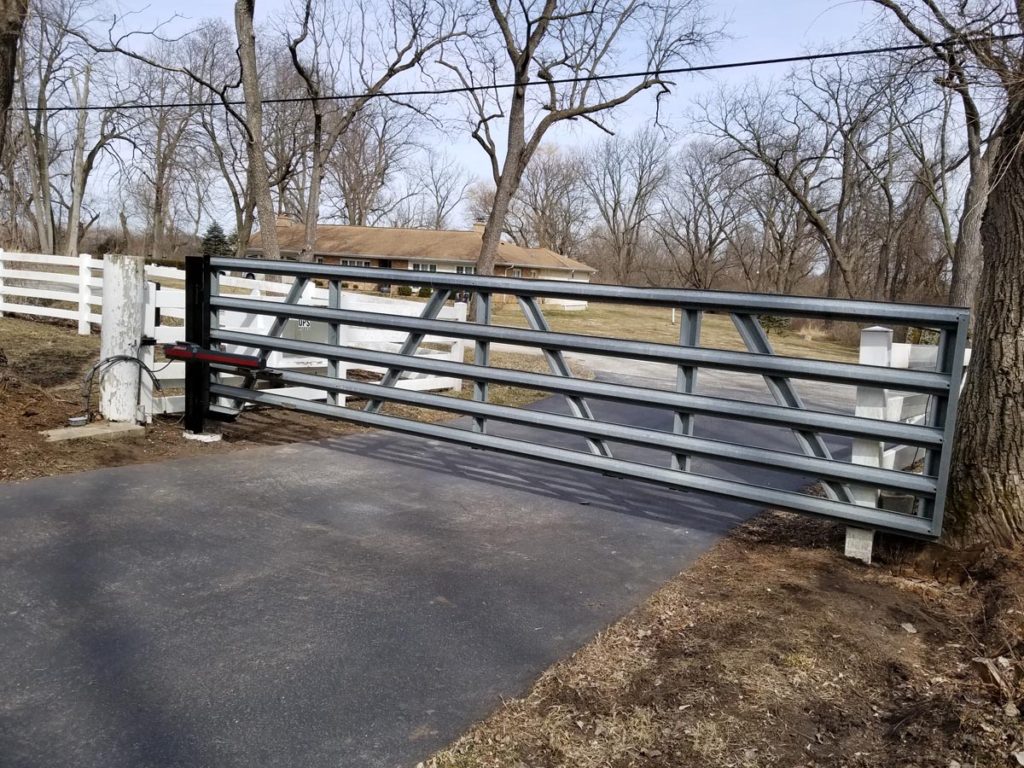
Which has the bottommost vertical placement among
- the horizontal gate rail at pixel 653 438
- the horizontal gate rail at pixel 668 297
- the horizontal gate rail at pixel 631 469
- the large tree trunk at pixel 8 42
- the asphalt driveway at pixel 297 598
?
the asphalt driveway at pixel 297 598

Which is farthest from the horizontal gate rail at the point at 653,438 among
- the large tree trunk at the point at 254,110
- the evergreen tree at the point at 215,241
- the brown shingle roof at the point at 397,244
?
the evergreen tree at the point at 215,241

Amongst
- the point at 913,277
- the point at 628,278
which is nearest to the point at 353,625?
the point at 913,277

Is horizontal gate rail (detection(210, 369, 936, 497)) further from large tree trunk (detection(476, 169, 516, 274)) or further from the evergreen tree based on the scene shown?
the evergreen tree

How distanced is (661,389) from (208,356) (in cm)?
353

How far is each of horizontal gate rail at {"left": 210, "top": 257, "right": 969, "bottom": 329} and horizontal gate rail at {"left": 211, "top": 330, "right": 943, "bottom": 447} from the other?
1.66 feet

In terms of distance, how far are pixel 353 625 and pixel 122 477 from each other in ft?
9.07

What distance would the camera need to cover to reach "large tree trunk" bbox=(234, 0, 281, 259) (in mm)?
14086

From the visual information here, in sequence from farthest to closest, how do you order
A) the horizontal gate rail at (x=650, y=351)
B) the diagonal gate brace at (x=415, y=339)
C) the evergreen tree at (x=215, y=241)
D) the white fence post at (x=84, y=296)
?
the evergreen tree at (x=215, y=241)
the white fence post at (x=84, y=296)
the diagonal gate brace at (x=415, y=339)
the horizontal gate rail at (x=650, y=351)

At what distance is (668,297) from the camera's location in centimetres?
419

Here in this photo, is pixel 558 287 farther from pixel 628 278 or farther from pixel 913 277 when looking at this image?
pixel 628 278

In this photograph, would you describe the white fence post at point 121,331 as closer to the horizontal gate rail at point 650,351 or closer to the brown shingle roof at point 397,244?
the horizontal gate rail at point 650,351

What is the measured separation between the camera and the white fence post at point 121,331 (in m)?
6.18

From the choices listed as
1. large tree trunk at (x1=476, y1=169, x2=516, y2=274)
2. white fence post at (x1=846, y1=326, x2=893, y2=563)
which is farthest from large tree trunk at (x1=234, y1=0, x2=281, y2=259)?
white fence post at (x1=846, y1=326, x2=893, y2=563)

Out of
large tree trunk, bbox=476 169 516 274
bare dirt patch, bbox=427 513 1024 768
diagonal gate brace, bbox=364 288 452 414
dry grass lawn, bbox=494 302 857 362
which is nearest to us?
bare dirt patch, bbox=427 513 1024 768
